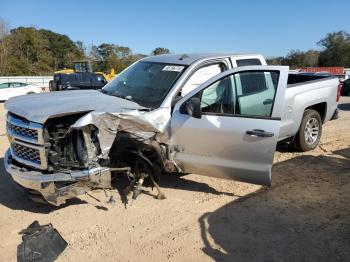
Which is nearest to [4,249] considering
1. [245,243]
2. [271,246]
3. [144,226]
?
[144,226]

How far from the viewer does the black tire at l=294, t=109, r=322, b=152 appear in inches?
278

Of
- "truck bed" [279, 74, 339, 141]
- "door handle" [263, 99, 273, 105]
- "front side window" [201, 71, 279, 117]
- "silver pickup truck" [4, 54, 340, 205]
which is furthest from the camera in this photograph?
"truck bed" [279, 74, 339, 141]

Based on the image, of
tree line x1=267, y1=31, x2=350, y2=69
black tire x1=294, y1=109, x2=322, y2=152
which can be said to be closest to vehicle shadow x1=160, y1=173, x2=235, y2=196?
black tire x1=294, y1=109, x2=322, y2=152

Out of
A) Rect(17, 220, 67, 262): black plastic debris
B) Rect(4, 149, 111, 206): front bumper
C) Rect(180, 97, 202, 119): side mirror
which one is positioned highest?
Rect(180, 97, 202, 119): side mirror

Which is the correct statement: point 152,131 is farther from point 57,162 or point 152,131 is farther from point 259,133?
point 259,133

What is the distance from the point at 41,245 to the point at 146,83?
2.72m

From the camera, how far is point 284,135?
6512mm

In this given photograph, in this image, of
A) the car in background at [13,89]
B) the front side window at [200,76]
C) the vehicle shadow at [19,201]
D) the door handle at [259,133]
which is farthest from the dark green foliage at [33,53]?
the door handle at [259,133]

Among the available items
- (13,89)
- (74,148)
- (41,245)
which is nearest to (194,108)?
(74,148)

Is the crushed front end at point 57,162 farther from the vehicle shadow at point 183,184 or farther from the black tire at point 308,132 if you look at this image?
the black tire at point 308,132

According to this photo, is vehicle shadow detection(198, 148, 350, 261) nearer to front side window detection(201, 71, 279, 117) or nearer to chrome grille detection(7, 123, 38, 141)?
front side window detection(201, 71, 279, 117)

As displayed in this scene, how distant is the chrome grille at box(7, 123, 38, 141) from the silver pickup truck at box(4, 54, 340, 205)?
1 centimetres

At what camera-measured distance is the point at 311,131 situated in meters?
7.34

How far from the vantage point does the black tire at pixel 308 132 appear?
7059 mm
